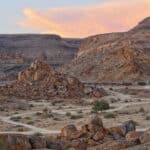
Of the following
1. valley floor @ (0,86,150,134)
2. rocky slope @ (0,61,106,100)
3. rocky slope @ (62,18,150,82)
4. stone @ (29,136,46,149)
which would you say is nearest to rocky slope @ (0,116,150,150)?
stone @ (29,136,46,149)

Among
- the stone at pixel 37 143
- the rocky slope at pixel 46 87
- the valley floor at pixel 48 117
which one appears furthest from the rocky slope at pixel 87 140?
the rocky slope at pixel 46 87

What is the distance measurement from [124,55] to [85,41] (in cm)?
6158

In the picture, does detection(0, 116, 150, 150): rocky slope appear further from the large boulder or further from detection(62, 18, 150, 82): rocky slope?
detection(62, 18, 150, 82): rocky slope

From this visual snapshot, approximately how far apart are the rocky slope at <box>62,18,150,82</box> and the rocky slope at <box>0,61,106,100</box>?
3301 centimetres

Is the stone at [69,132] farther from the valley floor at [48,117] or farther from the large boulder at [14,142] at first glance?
the valley floor at [48,117]

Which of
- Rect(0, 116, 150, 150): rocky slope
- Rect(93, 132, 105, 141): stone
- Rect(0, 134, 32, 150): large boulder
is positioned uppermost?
Rect(0, 134, 32, 150): large boulder

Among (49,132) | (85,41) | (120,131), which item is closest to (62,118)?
(49,132)

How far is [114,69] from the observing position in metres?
113

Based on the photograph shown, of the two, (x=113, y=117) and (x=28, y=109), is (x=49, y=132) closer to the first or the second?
(x=113, y=117)

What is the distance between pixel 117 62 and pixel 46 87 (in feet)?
146

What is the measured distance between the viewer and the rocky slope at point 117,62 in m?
109

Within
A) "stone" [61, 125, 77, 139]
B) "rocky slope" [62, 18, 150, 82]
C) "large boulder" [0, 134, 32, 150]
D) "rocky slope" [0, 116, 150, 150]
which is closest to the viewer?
"large boulder" [0, 134, 32, 150]

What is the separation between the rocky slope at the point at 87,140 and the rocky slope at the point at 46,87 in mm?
42223

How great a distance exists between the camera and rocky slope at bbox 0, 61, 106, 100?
229ft
